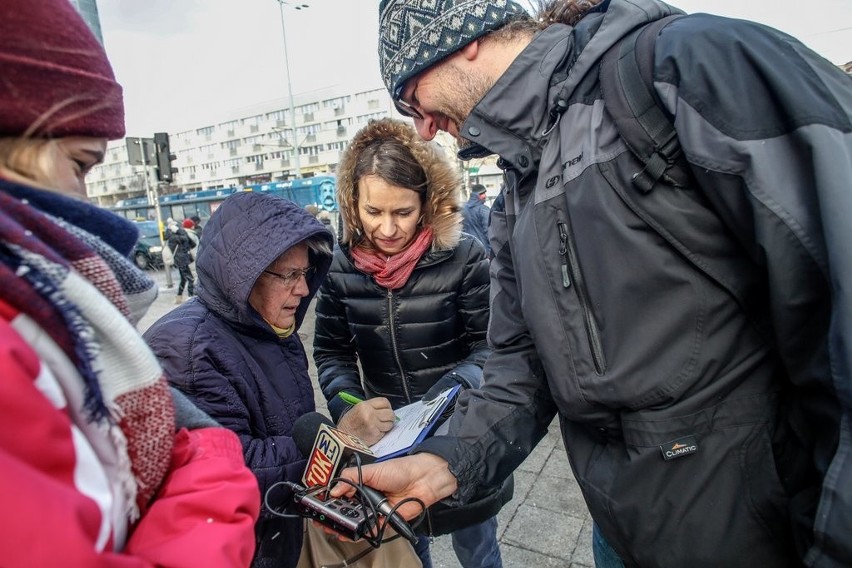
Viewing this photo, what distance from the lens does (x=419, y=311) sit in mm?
2236

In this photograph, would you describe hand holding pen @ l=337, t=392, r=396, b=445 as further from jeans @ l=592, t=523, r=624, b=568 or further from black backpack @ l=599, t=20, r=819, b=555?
black backpack @ l=599, t=20, r=819, b=555

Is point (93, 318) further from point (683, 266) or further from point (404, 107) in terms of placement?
→ point (404, 107)

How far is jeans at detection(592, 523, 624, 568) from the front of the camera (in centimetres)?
148

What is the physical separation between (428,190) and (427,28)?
0.92 meters

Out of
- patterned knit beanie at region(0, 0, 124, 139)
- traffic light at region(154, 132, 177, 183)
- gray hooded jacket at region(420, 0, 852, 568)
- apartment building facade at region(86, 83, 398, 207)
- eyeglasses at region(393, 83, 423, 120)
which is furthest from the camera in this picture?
apartment building facade at region(86, 83, 398, 207)

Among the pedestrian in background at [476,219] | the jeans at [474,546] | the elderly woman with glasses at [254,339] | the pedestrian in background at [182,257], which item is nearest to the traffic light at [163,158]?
the pedestrian in background at [182,257]

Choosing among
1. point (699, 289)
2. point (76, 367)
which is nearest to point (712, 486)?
point (699, 289)

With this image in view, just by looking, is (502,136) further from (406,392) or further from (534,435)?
(406,392)

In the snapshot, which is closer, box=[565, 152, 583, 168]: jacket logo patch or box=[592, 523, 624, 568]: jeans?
box=[565, 152, 583, 168]: jacket logo patch

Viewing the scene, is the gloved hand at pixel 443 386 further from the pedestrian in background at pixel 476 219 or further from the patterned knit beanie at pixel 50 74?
the pedestrian in background at pixel 476 219

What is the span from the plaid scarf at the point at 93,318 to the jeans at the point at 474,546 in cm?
171

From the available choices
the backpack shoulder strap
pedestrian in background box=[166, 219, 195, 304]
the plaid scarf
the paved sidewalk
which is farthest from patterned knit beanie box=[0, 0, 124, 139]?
pedestrian in background box=[166, 219, 195, 304]

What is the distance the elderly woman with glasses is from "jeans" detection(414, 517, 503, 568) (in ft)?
2.59

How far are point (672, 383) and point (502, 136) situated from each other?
0.71m
